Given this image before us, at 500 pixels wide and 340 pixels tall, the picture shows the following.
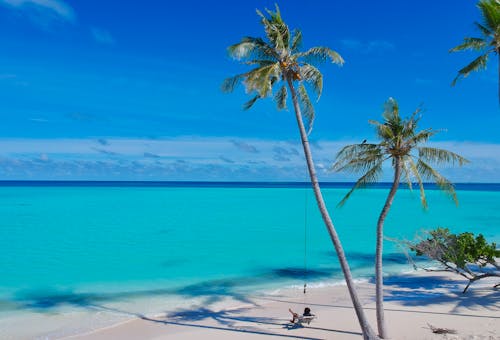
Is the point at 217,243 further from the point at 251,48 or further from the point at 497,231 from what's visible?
the point at 497,231

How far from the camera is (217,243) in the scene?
3148cm

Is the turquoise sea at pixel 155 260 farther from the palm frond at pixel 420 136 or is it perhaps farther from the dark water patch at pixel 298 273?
the palm frond at pixel 420 136

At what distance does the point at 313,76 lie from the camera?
11.0 metres

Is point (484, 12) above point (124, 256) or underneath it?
above

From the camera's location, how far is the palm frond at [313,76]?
11.0m

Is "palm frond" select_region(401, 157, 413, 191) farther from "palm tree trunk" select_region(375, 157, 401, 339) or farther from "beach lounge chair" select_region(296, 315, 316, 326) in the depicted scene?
"beach lounge chair" select_region(296, 315, 316, 326)

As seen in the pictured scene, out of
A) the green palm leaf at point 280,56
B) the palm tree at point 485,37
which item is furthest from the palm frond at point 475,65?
the green palm leaf at point 280,56

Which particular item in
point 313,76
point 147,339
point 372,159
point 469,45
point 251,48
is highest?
point 469,45

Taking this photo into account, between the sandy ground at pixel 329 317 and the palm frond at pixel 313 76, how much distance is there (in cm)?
693

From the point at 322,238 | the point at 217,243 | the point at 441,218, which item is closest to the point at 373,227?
the point at 322,238

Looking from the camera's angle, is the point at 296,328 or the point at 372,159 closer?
the point at 372,159

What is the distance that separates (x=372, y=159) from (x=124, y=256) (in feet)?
65.1

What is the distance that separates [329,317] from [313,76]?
25.3 feet

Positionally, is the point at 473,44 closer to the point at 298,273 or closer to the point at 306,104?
the point at 306,104
